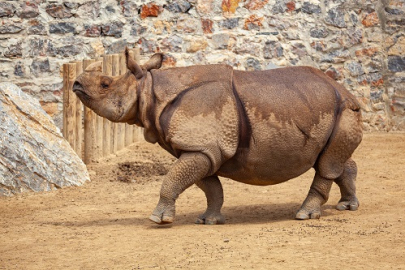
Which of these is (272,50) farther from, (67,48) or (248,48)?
(67,48)

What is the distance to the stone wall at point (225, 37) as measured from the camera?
12.1 metres

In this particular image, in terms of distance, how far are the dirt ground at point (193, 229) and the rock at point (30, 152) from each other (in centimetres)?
17

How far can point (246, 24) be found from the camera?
1268 cm

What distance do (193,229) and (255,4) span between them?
19.8 ft

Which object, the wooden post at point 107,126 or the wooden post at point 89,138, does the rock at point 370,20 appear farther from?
the wooden post at point 89,138

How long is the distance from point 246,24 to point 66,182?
167 inches

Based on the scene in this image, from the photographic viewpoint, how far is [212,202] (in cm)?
786

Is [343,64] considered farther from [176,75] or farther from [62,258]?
[62,258]

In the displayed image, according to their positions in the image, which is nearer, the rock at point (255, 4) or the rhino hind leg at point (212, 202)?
the rhino hind leg at point (212, 202)

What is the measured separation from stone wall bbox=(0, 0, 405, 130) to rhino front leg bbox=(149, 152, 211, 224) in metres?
5.07

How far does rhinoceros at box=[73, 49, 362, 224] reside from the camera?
7.38m

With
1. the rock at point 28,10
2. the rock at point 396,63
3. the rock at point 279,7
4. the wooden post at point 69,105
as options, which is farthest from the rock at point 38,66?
the rock at point 396,63

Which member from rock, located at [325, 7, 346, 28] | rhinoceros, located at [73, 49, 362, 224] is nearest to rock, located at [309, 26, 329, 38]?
rock, located at [325, 7, 346, 28]

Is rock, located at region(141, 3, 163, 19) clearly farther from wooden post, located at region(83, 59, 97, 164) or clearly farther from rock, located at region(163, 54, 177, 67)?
wooden post, located at region(83, 59, 97, 164)
